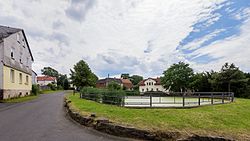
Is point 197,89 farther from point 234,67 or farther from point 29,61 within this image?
point 29,61

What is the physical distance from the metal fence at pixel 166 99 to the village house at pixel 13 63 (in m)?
9.92

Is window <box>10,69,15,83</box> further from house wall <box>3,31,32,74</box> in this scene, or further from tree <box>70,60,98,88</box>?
tree <box>70,60,98,88</box>

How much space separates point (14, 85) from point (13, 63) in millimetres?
2667

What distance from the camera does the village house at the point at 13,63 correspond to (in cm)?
2449

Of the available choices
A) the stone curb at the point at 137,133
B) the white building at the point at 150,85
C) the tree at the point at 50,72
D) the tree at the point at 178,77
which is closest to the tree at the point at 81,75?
the tree at the point at 178,77

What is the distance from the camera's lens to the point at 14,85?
2778cm

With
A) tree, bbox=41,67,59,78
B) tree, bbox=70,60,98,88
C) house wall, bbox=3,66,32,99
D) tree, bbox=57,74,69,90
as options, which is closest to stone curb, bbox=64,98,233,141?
house wall, bbox=3,66,32,99

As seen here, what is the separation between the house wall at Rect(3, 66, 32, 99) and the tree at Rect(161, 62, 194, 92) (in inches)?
1601

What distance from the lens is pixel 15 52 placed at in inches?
1186

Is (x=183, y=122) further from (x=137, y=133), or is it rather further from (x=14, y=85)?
(x=14, y=85)

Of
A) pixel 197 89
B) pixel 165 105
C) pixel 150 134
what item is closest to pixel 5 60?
pixel 165 105

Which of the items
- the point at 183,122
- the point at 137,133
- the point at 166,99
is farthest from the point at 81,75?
the point at 137,133

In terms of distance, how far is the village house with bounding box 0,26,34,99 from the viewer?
24491mm

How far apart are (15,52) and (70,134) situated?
84.7ft
